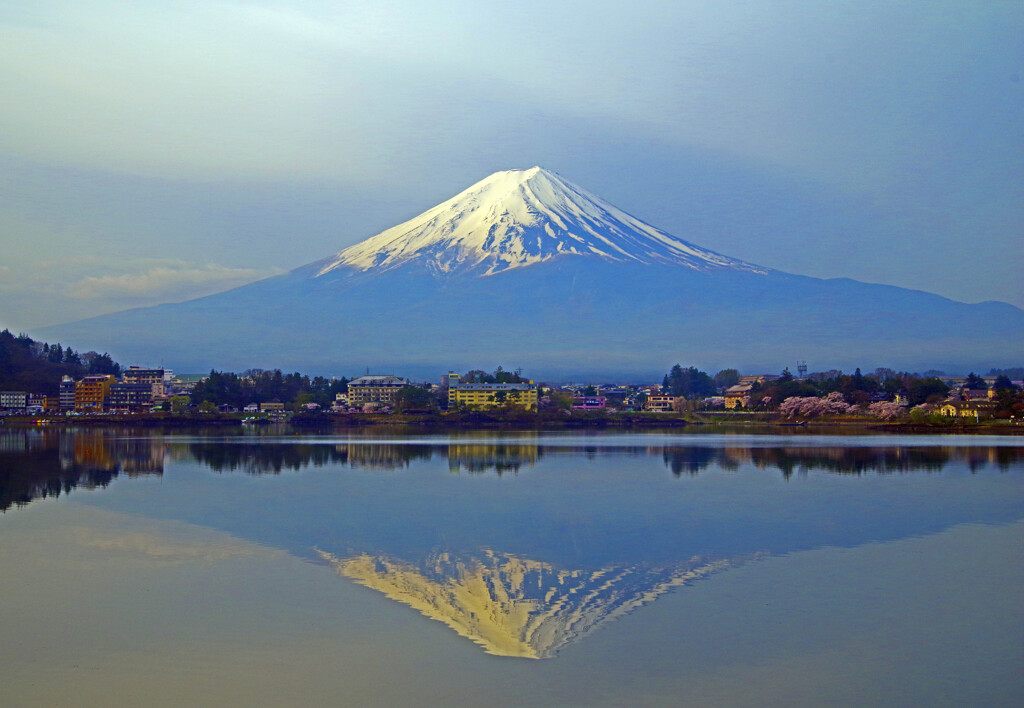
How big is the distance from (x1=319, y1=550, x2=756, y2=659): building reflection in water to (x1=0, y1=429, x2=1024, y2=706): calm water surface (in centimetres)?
4

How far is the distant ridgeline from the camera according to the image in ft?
266

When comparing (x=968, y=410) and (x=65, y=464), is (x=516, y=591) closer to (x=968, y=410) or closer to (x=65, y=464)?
(x=65, y=464)

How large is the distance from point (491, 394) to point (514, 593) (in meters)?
68.7

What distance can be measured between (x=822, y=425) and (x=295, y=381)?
48011mm

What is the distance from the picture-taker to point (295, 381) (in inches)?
3484

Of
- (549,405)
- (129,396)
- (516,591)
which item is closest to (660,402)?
(549,405)

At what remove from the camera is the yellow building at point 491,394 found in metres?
74.1

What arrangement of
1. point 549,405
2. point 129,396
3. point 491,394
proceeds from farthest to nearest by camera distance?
point 129,396 → point 491,394 → point 549,405

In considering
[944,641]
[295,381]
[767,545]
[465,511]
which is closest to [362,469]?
[465,511]

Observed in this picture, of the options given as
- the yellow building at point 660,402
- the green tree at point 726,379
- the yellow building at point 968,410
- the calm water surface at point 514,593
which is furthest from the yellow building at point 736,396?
the calm water surface at point 514,593

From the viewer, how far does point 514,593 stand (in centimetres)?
991

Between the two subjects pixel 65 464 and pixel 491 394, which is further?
pixel 491 394

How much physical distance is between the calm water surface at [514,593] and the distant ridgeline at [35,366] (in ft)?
221

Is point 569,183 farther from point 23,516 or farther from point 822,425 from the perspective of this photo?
point 23,516
